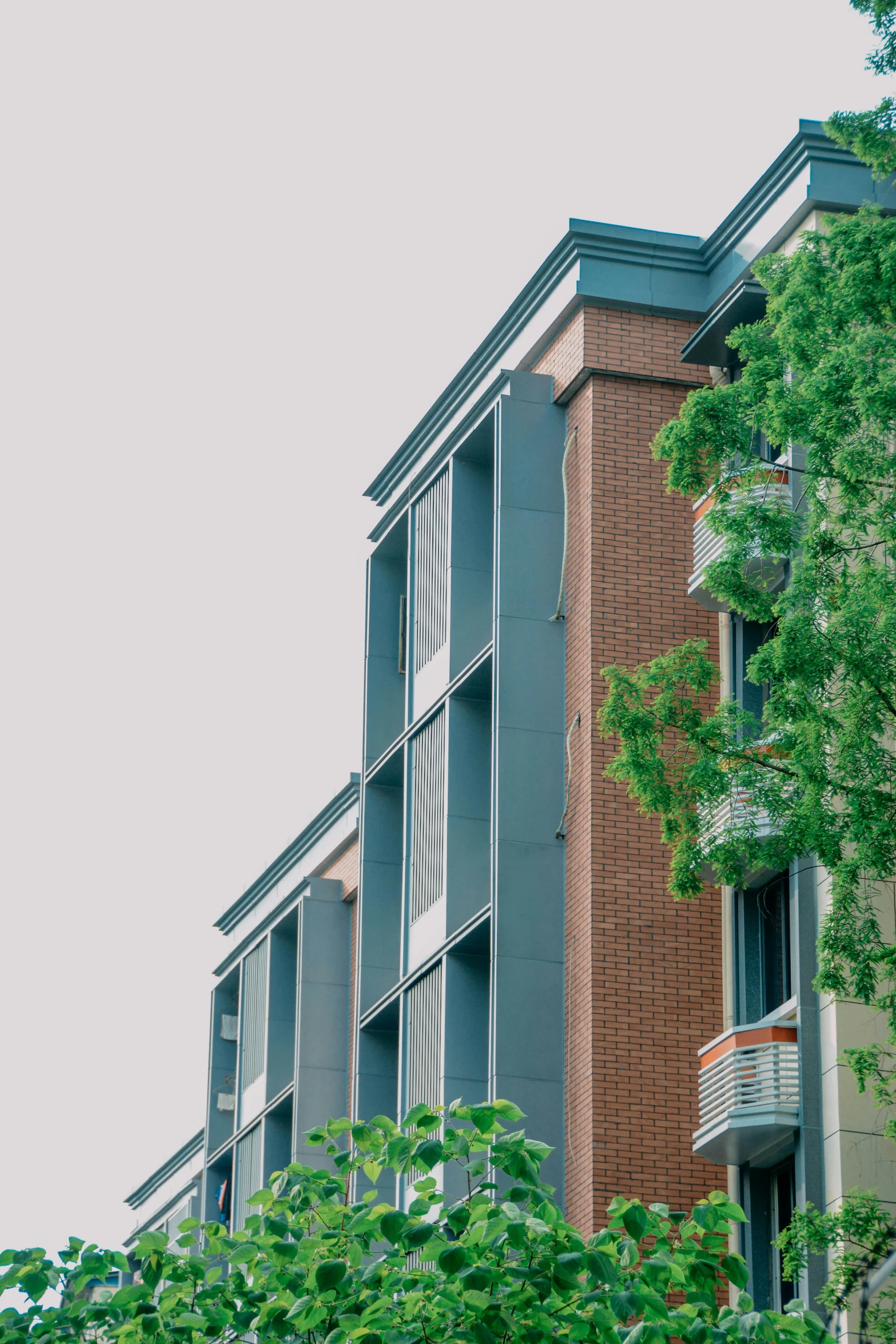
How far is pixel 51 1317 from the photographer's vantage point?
13727mm

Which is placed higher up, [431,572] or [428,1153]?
[431,572]

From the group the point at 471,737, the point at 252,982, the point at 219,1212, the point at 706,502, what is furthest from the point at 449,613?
the point at 219,1212

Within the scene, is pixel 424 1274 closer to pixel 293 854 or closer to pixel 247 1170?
pixel 247 1170

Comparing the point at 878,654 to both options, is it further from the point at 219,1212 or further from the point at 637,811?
the point at 219,1212

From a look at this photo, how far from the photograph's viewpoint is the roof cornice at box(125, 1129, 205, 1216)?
2058 inches

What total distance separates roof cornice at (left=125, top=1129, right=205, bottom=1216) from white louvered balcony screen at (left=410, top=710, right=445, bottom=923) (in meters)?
21.7

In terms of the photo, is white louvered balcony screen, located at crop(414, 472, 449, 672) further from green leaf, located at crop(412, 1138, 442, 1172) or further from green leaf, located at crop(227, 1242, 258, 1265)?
green leaf, located at crop(412, 1138, 442, 1172)

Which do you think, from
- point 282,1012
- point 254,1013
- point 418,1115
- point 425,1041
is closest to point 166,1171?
point 254,1013

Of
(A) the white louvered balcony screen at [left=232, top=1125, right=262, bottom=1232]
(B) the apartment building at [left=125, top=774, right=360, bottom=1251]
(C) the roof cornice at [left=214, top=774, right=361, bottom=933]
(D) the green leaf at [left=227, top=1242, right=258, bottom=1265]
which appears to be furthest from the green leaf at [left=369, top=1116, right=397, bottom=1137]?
(A) the white louvered balcony screen at [left=232, top=1125, right=262, bottom=1232]

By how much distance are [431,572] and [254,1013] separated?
14.1m

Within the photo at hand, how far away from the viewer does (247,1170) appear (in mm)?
40219

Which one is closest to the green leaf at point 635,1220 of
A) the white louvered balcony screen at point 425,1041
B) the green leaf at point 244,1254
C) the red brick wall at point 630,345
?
the green leaf at point 244,1254

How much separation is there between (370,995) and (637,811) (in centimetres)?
783

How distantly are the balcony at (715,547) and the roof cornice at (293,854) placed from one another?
1177 cm
